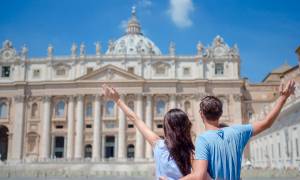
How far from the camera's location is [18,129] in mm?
56688

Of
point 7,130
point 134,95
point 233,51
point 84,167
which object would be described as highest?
point 233,51

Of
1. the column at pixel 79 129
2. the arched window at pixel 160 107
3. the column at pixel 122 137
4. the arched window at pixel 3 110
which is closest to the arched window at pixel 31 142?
the arched window at pixel 3 110

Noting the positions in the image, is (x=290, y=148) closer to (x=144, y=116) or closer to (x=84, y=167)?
(x=84, y=167)

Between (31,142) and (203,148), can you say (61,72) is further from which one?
(203,148)

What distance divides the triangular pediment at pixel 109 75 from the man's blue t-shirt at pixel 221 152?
52.7 metres

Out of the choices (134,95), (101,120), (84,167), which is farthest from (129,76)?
(84,167)

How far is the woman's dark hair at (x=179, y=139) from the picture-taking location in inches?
140

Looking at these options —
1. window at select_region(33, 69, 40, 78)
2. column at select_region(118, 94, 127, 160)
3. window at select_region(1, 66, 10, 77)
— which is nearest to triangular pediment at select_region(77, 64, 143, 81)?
column at select_region(118, 94, 127, 160)

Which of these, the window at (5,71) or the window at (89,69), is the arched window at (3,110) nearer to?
the window at (5,71)

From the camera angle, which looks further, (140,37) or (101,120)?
(140,37)

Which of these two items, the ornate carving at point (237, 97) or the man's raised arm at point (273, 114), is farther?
the ornate carving at point (237, 97)

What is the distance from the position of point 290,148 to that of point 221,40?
102ft

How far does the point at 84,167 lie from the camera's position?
4100 centimetres

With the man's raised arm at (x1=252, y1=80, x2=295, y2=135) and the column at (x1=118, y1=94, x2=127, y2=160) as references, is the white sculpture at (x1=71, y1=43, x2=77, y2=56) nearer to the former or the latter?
the column at (x1=118, y1=94, x2=127, y2=160)
